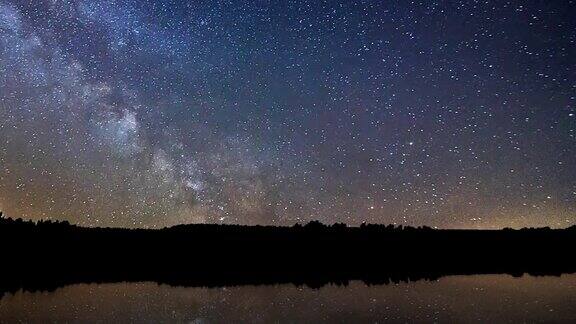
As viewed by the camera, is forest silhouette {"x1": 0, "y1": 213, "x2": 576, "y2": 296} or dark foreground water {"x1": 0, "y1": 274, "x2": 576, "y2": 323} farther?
forest silhouette {"x1": 0, "y1": 213, "x2": 576, "y2": 296}

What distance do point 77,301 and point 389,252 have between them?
3459 centimetres

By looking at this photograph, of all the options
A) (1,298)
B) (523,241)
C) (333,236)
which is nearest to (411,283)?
(1,298)

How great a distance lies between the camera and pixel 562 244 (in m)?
53.5

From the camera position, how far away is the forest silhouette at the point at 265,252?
1158 inches

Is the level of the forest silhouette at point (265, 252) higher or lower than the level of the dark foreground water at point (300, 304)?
higher

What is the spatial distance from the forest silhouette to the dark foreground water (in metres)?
5.24

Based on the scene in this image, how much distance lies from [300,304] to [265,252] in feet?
97.3

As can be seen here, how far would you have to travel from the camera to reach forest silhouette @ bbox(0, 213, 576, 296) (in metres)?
29.4

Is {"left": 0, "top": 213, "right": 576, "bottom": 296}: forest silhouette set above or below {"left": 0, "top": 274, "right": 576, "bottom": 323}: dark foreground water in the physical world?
above

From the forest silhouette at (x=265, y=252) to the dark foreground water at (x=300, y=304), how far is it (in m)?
5.24

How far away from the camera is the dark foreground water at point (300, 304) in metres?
12.2

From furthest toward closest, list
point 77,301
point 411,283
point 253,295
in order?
point 411,283 < point 253,295 < point 77,301

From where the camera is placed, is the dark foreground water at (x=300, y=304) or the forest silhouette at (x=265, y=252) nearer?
the dark foreground water at (x=300, y=304)

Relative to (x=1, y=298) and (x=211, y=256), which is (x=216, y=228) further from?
(x=1, y=298)
